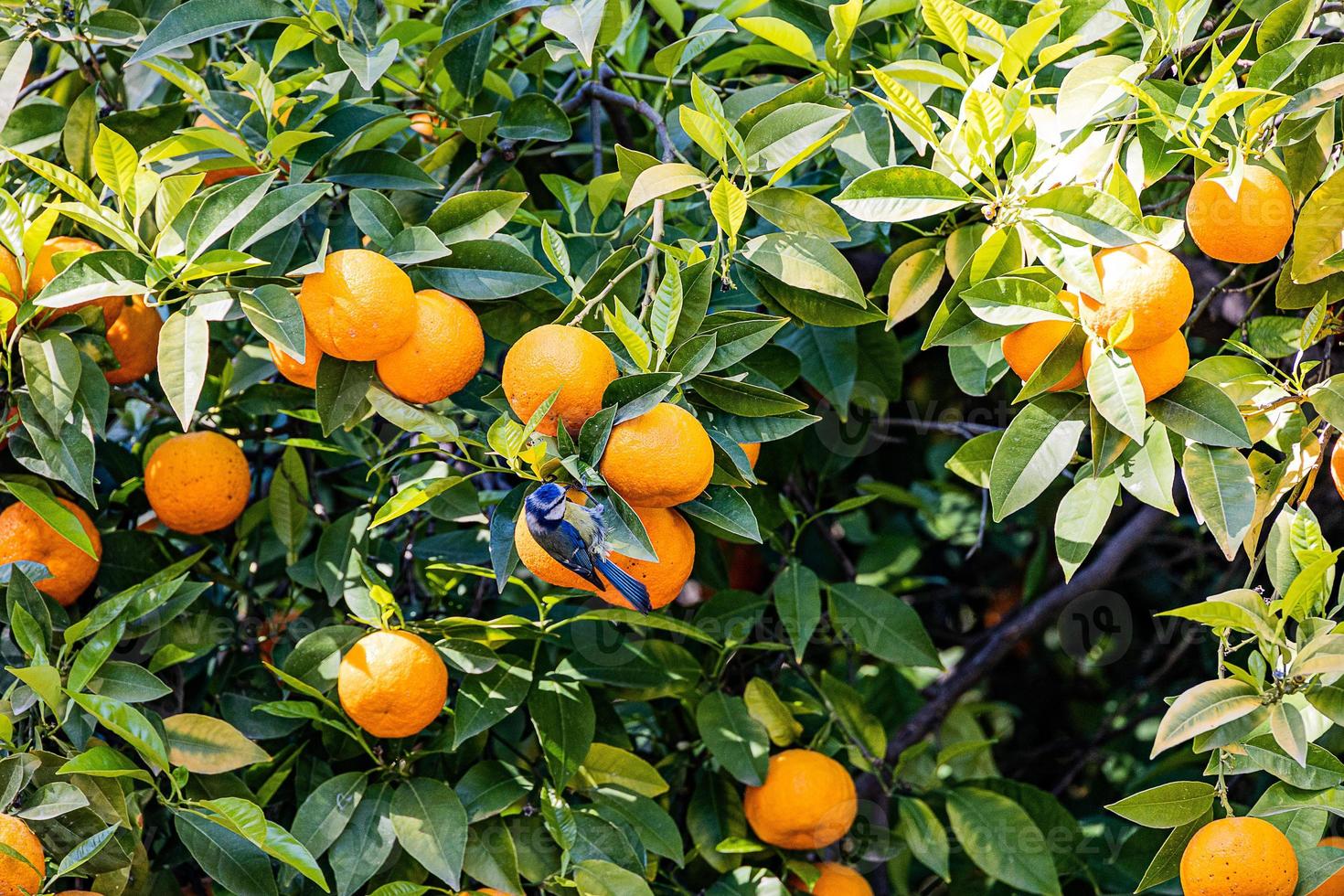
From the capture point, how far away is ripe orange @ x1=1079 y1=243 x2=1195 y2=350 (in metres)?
0.94

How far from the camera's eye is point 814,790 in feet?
4.56

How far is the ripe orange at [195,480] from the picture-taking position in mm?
1341

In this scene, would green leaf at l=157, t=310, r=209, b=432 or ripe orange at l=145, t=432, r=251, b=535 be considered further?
ripe orange at l=145, t=432, r=251, b=535

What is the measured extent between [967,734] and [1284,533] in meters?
1.07

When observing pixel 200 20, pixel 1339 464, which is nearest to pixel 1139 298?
pixel 1339 464

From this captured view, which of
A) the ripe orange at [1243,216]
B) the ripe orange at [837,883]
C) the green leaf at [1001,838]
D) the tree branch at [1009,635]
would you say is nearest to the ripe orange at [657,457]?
the ripe orange at [1243,216]

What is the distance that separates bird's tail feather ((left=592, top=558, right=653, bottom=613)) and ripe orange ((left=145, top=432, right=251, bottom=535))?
66 centimetres

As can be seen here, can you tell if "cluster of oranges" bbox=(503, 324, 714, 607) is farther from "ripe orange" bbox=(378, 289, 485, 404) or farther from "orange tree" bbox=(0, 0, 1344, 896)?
"ripe orange" bbox=(378, 289, 485, 404)

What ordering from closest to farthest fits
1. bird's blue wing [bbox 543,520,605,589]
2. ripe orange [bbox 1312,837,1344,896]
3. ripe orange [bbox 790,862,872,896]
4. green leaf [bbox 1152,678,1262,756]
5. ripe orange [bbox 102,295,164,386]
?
bird's blue wing [bbox 543,520,605,589], green leaf [bbox 1152,678,1262,756], ripe orange [bbox 1312,837,1344,896], ripe orange [bbox 102,295,164,386], ripe orange [bbox 790,862,872,896]

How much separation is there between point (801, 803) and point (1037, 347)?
63 centimetres

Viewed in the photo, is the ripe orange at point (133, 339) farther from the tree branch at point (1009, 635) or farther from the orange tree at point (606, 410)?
the tree branch at point (1009, 635)

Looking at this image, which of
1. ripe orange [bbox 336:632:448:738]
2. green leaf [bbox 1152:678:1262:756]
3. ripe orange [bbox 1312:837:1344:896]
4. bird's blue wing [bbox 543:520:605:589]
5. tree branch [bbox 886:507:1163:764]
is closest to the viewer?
bird's blue wing [bbox 543:520:605:589]

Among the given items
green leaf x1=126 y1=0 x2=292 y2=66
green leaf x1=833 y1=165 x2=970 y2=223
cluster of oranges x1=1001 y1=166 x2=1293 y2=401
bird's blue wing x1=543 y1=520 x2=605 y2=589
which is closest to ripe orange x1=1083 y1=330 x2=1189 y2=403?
cluster of oranges x1=1001 y1=166 x2=1293 y2=401

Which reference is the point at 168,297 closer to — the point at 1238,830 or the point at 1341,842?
the point at 1238,830
